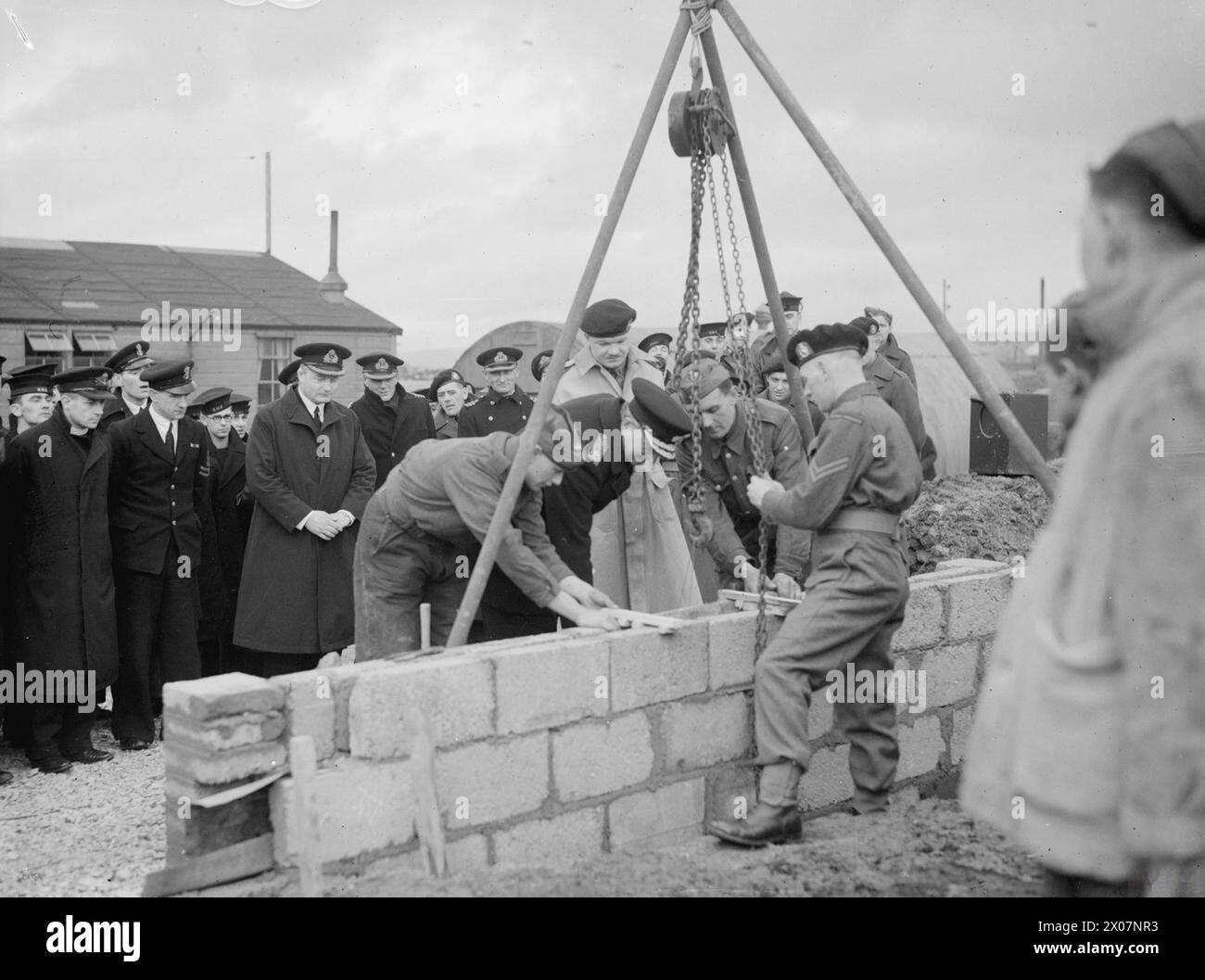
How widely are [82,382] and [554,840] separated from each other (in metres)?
4.04

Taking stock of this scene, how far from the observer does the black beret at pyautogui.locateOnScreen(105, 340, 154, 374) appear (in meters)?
8.61

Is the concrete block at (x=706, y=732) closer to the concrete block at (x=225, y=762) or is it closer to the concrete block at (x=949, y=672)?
the concrete block at (x=949, y=672)

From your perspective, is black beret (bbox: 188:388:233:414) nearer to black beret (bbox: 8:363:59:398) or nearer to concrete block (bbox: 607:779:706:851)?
black beret (bbox: 8:363:59:398)

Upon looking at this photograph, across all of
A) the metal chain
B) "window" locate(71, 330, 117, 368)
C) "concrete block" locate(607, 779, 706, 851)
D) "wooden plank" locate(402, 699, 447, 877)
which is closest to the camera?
"wooden plank" locate(402, 699, 447, 877)

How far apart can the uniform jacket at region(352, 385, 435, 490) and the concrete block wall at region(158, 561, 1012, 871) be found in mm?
3721

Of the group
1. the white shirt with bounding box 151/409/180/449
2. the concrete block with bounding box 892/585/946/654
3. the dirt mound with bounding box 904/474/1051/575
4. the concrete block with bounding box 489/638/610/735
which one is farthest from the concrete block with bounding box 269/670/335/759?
the dirt mound with bounding box 904/474/1051/575

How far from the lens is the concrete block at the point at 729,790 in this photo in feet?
19.0

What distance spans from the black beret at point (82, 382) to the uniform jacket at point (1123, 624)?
6080mm

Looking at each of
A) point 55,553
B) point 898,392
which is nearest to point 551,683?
point 55,553

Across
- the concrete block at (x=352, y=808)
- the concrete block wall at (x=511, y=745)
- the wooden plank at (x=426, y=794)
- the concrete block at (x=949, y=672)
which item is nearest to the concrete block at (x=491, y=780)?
the concrete block wall at (x=511, y=745)

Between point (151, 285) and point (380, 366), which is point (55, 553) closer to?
point (380, 366)

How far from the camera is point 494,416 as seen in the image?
8891 mm

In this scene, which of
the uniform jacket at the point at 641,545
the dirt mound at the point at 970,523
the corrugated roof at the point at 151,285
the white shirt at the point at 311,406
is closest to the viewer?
the uniform jacket at the point at 641,545
